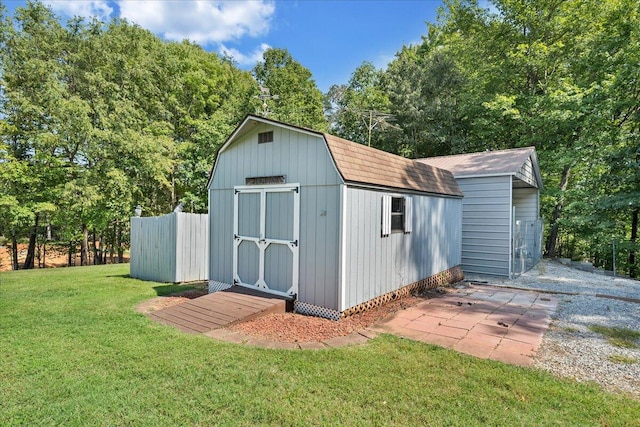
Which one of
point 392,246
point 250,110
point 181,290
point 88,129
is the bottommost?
point 181,290

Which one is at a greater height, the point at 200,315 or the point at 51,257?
the point at 200,315

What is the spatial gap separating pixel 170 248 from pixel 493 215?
862cm

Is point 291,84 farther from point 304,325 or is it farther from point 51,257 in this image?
point 304,325

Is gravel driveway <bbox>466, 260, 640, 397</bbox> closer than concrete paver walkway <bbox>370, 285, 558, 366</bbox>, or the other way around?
gravel driveway <bbox>466, 260, 640, 397</bbox>

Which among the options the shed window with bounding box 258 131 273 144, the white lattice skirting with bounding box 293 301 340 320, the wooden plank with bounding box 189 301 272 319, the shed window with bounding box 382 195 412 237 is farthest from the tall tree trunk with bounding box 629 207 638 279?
the wooden plank with bounding box 189 301 272 319

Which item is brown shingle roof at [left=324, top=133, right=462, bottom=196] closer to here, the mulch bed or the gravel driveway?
the mulch bed

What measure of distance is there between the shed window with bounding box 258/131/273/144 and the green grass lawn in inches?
132

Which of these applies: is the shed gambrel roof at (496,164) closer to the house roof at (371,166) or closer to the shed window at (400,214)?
the house roof at (371,166)

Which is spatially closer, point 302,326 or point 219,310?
point 302,326

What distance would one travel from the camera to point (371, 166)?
213 inches

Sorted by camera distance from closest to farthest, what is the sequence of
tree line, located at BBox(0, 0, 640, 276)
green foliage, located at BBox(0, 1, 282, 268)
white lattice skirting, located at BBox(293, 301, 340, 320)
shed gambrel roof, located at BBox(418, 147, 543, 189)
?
white lattice skirting, located at BBox(293, 301, 340, 320)
shed gambrel roof, located at BBox(418, 147, 543, 189)
tree line, located at BBox(0, 0, 640, 276)
green foliage, located at BBox(0, 1, 282, 268)

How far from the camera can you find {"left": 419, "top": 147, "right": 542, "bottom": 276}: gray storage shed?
8.69 m

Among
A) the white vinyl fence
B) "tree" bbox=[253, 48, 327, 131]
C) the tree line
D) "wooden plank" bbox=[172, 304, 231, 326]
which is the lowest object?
"wooden plank" bbox=[172, 304, 231, 326]

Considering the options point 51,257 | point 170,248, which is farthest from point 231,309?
point 51,257
